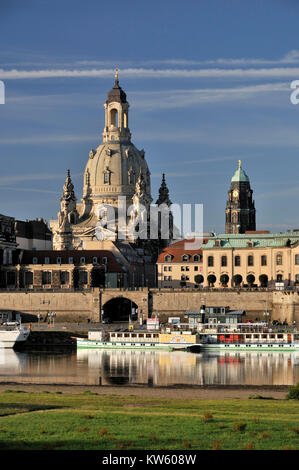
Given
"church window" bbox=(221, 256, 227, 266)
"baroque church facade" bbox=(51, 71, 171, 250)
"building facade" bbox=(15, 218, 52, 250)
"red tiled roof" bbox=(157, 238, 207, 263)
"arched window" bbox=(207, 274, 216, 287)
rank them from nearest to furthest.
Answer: "arched window" bbox=(207, 274, 216, 287), "church window" bbox=(221, 256, 227, 266), "red tiled roof" bbox=(157, 238, 207, 263), "baroque church facade" bbox=(51, 71, 171, 250), "building facade" bbox=(15, 218, 52, 250)

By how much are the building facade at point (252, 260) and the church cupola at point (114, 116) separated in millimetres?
53287

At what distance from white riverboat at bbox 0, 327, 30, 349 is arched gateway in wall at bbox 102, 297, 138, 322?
21.4 meters

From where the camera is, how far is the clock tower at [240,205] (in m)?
168

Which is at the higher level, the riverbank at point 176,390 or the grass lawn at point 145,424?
the grass lawn at point 145,424

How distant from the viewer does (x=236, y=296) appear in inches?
4188

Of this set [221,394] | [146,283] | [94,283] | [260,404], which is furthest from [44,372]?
[146,283]

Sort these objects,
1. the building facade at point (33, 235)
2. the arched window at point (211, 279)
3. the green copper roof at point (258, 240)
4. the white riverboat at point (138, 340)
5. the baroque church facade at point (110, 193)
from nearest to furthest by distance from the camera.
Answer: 1. the white riverboat at point (138, 340)
2. the green copper roof at point (258, 240)
3. the arched window at point (211, 279)
4. the baroque church facade at point (110, 193)
5. the building facade at point (33, 235)

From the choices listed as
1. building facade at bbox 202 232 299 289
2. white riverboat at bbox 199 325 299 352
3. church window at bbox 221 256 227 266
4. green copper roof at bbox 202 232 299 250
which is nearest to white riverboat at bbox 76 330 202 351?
white riverboat at bbox 199 325 299 352

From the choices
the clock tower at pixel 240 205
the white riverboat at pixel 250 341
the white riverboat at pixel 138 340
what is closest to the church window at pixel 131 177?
the clock tower at pixel 240 205

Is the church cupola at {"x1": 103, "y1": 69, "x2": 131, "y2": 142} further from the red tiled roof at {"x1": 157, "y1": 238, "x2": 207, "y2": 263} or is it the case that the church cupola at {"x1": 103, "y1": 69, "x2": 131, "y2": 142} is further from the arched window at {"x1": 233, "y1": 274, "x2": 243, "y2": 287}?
the arched window at {"x1": 233, "y1": 274, "x2": 243, "y2": 287}

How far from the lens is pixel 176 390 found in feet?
168

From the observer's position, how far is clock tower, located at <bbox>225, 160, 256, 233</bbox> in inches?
6629

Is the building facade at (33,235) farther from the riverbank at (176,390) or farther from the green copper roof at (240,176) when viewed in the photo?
the riverbank at (176,390)

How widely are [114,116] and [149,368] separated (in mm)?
105445
